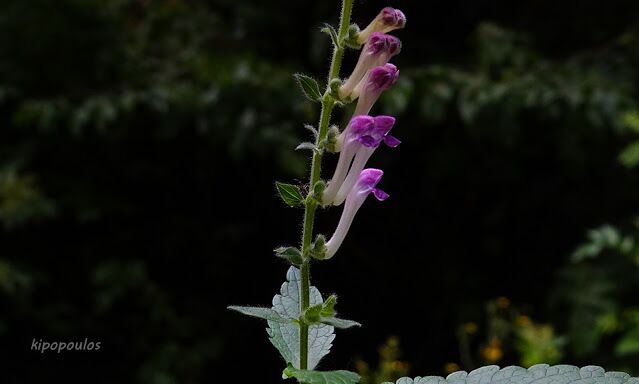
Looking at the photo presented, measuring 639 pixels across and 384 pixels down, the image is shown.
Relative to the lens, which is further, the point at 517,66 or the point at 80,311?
the point at 80,311

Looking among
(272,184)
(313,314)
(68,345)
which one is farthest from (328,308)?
(272,184)

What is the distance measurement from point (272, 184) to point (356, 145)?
12.1ft

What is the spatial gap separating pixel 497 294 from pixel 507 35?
5.59ft

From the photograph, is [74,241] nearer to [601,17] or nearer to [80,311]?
[80,311]

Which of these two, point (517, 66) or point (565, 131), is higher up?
point (517, 66)

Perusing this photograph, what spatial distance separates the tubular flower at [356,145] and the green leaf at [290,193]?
0.05m

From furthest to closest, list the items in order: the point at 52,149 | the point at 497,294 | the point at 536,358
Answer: the point at 497,294, the point at 52,149, the point at 536,358

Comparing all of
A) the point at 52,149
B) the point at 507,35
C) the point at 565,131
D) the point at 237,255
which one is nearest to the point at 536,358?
the point at 565,131

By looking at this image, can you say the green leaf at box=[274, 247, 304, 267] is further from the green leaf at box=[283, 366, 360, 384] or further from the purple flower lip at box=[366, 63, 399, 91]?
the purple flower lip at box=[366, 63, 399, 91]

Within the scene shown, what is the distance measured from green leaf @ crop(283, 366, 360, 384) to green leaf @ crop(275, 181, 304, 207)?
10.7 inches

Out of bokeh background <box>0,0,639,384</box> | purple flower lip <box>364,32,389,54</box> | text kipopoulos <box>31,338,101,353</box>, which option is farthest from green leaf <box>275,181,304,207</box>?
bokeh background <box>0,0,639,384</box>

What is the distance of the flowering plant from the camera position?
3.92 ft

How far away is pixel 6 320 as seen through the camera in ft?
15.2

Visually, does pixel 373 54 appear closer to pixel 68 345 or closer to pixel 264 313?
pixel 264 313
